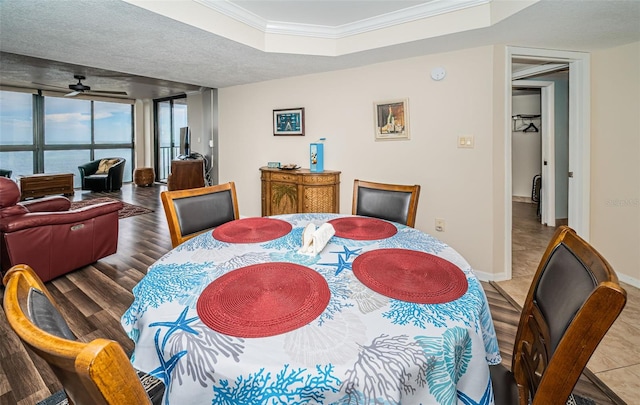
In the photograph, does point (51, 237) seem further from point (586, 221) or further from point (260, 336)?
point (586, 221)

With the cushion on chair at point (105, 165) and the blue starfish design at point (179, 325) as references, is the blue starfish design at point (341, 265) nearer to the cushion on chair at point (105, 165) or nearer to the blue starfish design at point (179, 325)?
the blue starfish design at point (179, 325)

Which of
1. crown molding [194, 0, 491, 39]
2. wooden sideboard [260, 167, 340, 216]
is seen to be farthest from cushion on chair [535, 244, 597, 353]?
wooden sideboard [260, 167, 340, 216]

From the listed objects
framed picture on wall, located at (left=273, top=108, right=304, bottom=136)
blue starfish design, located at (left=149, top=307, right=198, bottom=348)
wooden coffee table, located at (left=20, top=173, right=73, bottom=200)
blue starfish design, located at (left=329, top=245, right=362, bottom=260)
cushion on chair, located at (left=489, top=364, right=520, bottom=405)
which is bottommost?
cushion on chair, located at (left=489, top=364, right=520, bottom=405)

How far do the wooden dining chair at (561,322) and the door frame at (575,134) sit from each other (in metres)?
2.18

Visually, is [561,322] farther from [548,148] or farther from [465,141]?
[548,148]

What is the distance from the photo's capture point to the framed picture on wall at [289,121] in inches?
166

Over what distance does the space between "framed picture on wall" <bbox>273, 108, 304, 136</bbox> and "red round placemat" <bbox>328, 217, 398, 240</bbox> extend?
259 centimetres

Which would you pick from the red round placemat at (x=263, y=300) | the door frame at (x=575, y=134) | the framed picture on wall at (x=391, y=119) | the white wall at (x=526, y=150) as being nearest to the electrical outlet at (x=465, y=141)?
the door frame at (x=575, y=134)

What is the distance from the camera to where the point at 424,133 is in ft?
10.8

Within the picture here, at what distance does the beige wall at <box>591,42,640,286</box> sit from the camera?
2.81m

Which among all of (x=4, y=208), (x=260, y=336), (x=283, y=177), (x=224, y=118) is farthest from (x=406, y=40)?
(x=4, y=208)

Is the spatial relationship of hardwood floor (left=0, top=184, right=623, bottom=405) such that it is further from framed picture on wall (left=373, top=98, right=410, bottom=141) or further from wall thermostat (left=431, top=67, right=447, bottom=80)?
wall thermostat (left=431, top=67, right=447, bottom=80)

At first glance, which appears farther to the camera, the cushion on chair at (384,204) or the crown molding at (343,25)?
the crown molding at (343,25)

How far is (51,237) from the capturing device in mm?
2756
